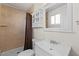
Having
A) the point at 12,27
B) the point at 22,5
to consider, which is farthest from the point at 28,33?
the point at 22,5

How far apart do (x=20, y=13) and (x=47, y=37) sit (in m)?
0.42

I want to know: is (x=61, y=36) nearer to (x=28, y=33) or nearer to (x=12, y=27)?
(x=28, y=33)

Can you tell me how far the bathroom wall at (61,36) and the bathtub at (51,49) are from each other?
0.05m

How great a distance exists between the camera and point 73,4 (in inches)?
30.8

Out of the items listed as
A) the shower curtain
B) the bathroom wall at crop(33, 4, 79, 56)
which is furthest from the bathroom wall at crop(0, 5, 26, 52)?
the bathroom wall at crop(33, 4, 79, 56)

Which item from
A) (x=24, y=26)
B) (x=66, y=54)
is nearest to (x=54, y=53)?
(x=66, y=54)

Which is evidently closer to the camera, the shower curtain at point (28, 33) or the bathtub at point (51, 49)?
the bathtub at point (51, 49)

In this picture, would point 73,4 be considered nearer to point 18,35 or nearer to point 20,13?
point 20,13

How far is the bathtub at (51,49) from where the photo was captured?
72 cm

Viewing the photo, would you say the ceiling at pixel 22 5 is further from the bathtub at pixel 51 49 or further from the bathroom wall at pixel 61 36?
the bathtub at pixel 51 49

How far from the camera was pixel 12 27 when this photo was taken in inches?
37.9

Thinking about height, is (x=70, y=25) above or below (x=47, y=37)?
above

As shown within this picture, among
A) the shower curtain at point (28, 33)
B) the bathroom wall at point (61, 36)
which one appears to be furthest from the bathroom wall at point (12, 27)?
the bathroom wall at point (61, 36)

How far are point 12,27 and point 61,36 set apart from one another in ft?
1.93
